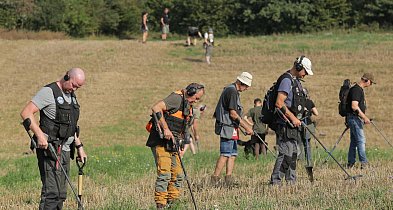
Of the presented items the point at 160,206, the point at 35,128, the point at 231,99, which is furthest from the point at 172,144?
the point at 231,99

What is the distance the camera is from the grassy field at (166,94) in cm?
930

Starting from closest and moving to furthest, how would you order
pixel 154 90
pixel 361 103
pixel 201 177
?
pixel 201 177, pixel 361 103, pixel 154 90

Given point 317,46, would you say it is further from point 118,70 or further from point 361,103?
point 361,103

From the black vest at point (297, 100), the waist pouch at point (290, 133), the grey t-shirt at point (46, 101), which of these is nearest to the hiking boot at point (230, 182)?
the waist pouch at point (290, 133)

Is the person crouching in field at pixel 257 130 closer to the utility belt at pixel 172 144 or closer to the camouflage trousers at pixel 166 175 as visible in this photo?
the camouflage trousers at pixel 166 175

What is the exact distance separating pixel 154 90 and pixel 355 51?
11747 mm

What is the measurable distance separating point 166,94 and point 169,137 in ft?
63.7

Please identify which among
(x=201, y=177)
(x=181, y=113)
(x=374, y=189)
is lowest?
(x=201, y=177)

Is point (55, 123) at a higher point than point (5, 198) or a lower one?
higher

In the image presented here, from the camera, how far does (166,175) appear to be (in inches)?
343

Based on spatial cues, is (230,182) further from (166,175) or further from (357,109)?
(357,109)

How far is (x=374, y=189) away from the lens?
8656 mm

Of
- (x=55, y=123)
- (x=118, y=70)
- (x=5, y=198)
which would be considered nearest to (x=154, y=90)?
(x=118, y=70)

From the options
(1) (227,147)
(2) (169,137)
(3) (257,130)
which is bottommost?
(3) (257,130)
